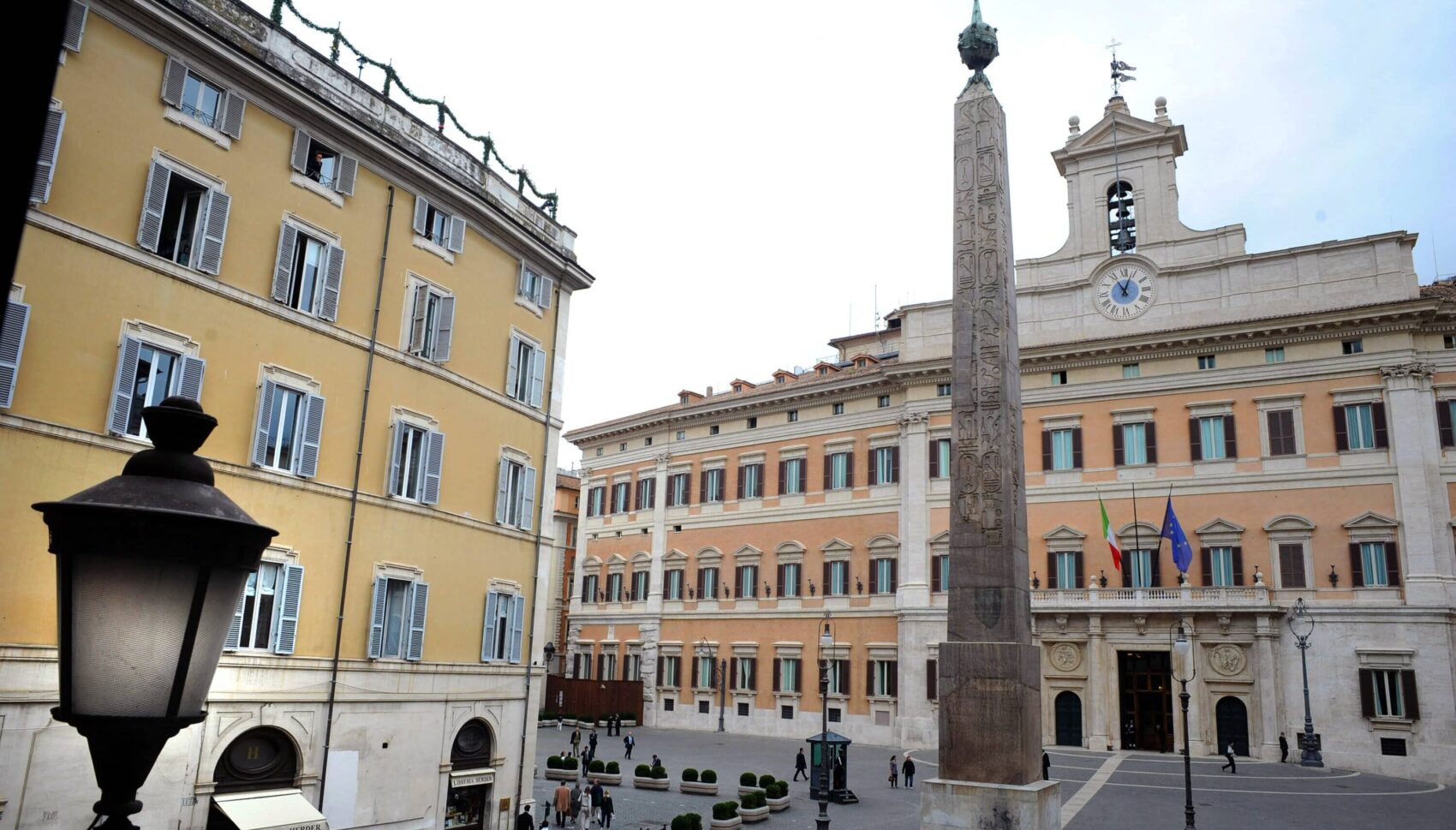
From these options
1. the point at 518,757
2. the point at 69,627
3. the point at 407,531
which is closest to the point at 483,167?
the point at 407,531

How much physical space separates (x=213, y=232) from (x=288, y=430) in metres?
3.17

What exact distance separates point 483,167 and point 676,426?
27255 millimetres

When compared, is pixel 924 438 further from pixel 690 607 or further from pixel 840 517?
pixel 690 607

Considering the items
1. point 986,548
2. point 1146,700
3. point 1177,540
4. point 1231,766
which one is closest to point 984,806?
point 986,548

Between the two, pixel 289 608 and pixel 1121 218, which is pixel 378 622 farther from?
pixel 1121 218

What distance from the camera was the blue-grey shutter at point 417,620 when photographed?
1823cm

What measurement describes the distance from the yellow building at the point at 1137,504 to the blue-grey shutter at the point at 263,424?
24199 mm

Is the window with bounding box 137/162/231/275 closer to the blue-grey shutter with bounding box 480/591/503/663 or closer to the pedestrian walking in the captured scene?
the blue-grey shutter with bounding box 480/591/503/663

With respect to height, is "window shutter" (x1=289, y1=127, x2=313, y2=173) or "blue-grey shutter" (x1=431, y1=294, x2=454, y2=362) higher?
"window shutter" (x1=289, y1=127, x2=313, y2=173)

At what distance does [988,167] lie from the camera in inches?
648

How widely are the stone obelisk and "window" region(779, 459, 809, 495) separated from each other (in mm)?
26936

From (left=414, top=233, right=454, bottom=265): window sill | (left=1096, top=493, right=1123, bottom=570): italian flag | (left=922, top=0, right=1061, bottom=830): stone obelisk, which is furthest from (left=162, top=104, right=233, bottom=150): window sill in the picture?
(left=1096, top=493, right=1123, bottom=570): italian flag

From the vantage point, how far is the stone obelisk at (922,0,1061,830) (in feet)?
45.6

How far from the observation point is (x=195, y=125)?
50.2 ft
